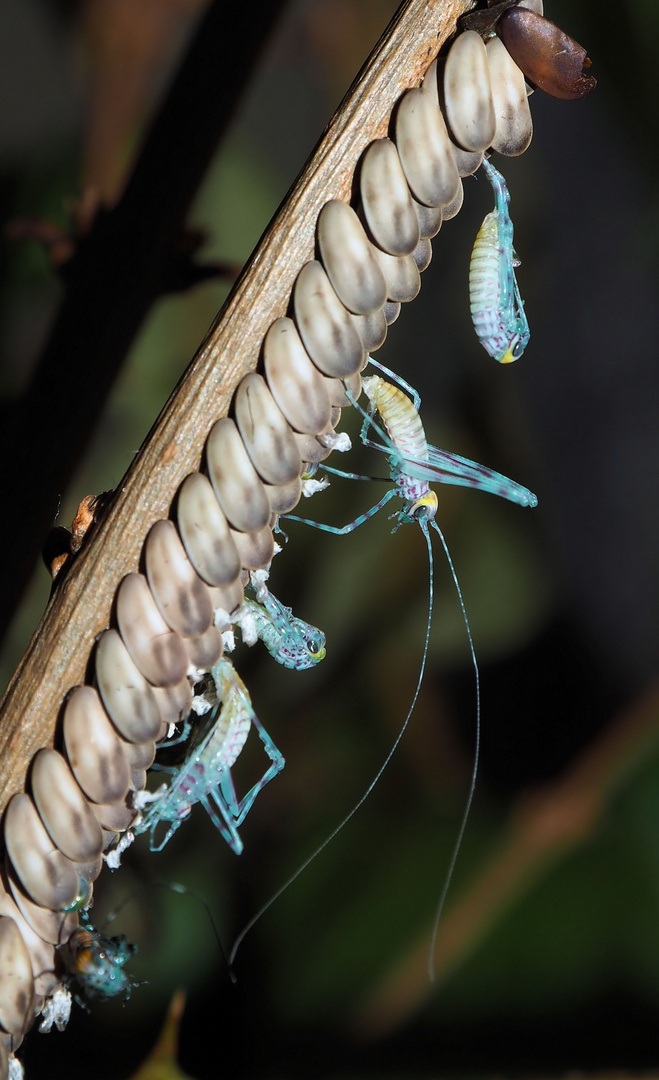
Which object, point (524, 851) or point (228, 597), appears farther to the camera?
point (524, 851)

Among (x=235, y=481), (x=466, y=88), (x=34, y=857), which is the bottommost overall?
(x=34, y=857)

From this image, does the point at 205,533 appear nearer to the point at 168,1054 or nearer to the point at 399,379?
the point at 399,379

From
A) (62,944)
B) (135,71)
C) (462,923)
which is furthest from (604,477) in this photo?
(62,944)

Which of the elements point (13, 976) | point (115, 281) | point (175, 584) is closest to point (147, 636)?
point (175, 584)

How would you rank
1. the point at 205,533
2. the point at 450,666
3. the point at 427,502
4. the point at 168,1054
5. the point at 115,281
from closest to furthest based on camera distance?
the point at 205,533, the point at 427,502, the point at 115,281, the point at 168,1054, the point at 450,666

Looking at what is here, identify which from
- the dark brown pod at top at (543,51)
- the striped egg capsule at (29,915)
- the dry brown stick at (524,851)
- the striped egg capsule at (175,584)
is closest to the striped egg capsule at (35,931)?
the striped egg capsule at (29,915)

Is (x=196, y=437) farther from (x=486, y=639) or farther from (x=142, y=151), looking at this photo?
(x=486, y=639)

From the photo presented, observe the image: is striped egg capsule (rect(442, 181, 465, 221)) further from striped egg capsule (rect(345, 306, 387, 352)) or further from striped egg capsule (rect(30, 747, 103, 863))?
striped egg capsule (rect(30, 747, 103, 863))
